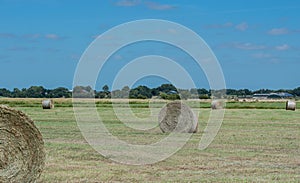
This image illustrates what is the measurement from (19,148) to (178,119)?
41.0 ft

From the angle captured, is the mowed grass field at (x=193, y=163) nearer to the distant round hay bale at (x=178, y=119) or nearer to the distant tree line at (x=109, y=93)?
the distant round hay bale at (x=178, y=119)

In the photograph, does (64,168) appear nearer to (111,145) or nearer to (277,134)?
(111,145)

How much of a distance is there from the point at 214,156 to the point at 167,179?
3.63 m

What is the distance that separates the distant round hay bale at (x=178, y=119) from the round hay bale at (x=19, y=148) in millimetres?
11861

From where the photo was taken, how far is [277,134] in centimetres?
2159

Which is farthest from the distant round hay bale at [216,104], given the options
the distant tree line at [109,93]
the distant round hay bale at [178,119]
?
the distant round hay bale at [178,119]

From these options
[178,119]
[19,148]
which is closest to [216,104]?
[178,119]

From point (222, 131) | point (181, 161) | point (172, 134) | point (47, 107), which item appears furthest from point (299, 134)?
point (47, 107)

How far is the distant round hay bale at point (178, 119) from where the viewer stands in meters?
22.6

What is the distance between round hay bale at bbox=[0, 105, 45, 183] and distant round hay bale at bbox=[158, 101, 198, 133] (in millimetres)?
11861

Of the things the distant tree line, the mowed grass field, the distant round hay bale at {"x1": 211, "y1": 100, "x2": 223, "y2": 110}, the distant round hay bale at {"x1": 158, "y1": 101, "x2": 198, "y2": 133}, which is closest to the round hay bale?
the mowed grass field

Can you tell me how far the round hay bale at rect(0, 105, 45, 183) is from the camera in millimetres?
10711

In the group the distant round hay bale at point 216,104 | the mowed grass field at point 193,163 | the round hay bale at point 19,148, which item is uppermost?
the distant round hay bale at point 216,104

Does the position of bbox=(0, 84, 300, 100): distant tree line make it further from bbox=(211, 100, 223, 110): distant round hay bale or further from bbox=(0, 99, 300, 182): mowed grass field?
bbox=(0, 99, 300, 182): mowed grass field
